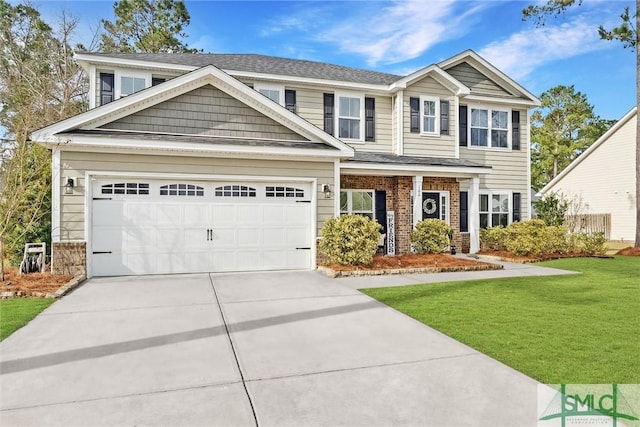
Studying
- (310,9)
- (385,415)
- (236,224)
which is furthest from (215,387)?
(310,9)

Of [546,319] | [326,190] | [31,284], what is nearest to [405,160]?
[326,190]

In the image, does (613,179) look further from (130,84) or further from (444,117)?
(130,84)

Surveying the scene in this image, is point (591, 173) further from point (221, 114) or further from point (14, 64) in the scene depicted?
point (14, 64)

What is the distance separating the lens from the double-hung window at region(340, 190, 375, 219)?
13089 millimetres

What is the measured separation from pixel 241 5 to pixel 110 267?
1096 centimetres

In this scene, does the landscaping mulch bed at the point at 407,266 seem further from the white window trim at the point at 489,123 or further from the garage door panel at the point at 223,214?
the white window trim at the point at 489,123

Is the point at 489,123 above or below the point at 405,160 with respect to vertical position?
above

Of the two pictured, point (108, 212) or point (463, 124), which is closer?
point (108, 212)

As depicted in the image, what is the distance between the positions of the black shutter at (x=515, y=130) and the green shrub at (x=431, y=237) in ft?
21.4

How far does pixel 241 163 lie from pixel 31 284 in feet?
16.8

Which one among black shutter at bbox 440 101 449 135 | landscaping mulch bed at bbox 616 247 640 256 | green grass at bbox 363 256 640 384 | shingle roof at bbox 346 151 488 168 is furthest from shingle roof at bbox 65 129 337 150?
landscaping mulch bed at bbox 616 247 640 256

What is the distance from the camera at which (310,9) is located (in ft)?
45.9

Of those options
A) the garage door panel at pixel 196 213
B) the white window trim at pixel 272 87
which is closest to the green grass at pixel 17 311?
the garage door panel at pixel 196 213

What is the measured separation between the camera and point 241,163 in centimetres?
977
